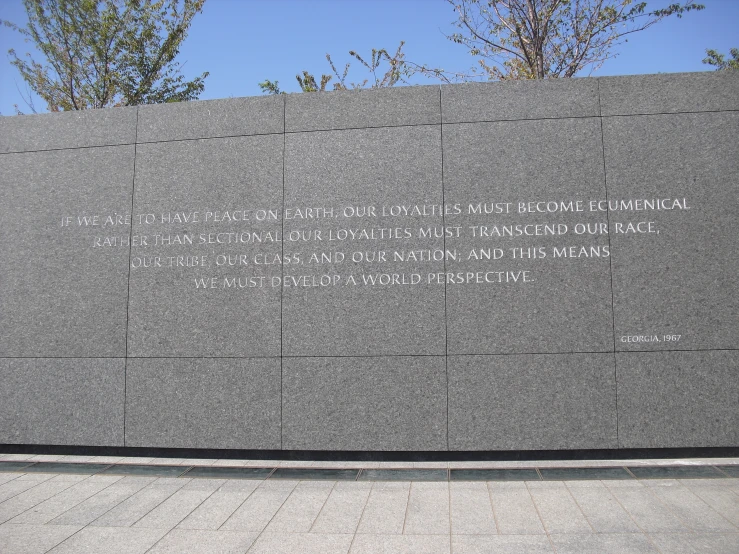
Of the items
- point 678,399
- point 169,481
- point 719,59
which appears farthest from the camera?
point 719,59

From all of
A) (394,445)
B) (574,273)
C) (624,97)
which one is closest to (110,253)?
(394,445)

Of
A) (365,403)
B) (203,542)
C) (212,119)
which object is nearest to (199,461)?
(365,403)

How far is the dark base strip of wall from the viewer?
19.4ft

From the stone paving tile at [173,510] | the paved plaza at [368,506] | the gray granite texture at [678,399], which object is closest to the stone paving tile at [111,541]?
the paved plaza at [368,506]

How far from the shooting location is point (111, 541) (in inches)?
162

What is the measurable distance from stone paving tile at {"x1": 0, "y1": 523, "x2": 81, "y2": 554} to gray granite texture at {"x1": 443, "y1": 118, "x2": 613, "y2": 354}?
4040 mm

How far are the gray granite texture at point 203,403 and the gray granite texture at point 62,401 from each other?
0.22 metres

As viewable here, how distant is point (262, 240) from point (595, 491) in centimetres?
444

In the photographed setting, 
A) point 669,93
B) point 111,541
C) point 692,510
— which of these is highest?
point 669,93

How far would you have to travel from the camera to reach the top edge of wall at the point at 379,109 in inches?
247

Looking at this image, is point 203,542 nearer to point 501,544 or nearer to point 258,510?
point 258,510

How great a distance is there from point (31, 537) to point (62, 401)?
270 centimetres

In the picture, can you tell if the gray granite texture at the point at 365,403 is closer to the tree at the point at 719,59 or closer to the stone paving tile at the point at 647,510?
the stone paving tile at the point at 647,510

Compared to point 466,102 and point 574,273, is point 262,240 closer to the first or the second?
point 466,102
